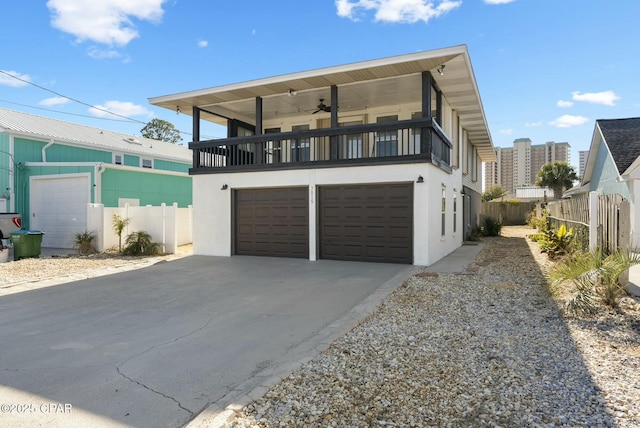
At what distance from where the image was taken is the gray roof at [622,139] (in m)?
15.1

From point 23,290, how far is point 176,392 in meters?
6.47

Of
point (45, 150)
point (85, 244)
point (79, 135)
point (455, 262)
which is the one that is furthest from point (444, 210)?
point (79, 135)

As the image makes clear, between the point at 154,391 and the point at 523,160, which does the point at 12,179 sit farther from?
the point at 523,160

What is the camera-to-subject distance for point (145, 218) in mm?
13891

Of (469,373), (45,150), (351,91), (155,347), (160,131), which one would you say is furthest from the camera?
(160,131)

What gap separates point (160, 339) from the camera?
469 centimetres

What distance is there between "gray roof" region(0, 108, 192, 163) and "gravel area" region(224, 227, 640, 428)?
754 inches

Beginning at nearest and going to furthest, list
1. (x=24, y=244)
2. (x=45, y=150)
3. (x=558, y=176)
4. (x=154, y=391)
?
(x=154, y=391)
(x=24, y=244)
(x=45, y=150)
(x=558, y=176)

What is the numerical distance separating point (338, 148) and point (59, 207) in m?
12.1

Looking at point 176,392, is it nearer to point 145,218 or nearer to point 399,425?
point 399,425

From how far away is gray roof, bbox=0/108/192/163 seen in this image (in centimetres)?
1823

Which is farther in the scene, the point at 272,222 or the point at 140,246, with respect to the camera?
the point at 140,246

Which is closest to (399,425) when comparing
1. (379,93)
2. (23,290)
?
(23,290)

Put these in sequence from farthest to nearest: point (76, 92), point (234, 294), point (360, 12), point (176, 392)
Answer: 1. point (76, 92)
2. point (360, 12)
3. point (234, 294)
4. point (176, 392)
